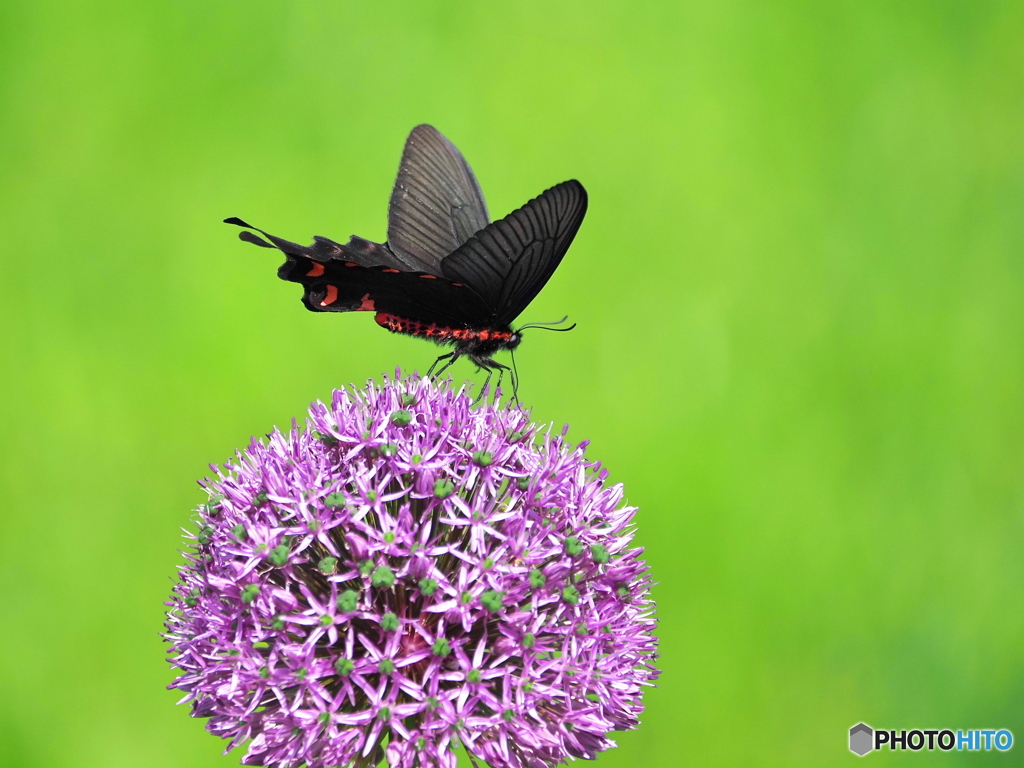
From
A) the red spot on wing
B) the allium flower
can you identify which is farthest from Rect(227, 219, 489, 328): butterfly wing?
the allium flower

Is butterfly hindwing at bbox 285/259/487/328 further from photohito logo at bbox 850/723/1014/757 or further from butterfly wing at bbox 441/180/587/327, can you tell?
photohito logo at bbox 850/723/1014/757

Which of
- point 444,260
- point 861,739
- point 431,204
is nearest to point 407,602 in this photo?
point 444,260

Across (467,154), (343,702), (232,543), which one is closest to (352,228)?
(467,154)

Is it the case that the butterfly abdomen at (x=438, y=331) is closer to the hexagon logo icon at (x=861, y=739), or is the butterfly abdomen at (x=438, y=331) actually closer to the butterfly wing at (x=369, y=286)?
the butterfly wing at (x=369, y=286)

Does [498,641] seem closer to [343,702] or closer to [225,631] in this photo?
[343,702]

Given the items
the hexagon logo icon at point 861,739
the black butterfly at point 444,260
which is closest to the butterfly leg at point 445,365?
the black butterfly at point 444,260
